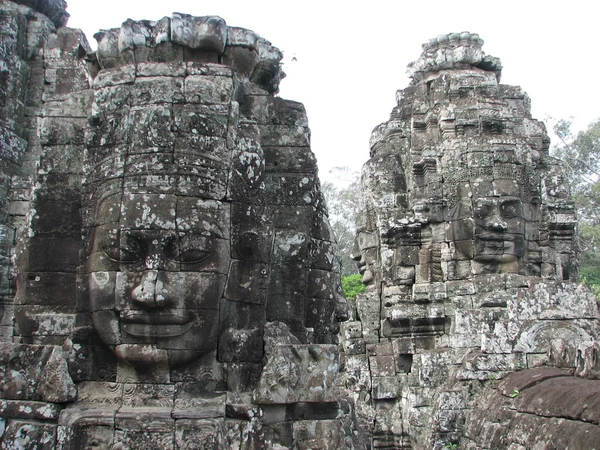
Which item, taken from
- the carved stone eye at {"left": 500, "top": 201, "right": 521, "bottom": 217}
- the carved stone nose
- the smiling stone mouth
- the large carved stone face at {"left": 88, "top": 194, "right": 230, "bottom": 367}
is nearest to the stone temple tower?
the carved stone eye at {"left": 500, "top": 201, "right": 521, "bottom": 217}

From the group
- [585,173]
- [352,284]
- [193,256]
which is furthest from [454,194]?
[585,173]

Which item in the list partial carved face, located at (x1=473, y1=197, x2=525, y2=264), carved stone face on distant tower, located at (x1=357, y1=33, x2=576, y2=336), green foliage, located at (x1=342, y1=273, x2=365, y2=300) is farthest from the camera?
green foliage, located at (x1=342, y1=273, x2=365, y2=300)

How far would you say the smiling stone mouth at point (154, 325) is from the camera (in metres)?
4.73

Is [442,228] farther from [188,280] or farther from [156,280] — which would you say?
[156,280]

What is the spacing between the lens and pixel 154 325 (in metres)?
4.75

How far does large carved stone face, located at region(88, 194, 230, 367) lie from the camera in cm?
474

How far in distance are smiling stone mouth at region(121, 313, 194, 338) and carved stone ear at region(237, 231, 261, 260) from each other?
65cm

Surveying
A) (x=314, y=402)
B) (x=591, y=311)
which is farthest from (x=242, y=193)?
(x=591, y=311)

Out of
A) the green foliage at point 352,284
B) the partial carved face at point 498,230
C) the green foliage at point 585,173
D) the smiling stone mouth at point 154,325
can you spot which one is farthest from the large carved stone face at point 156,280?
the green foliage at point 585,173

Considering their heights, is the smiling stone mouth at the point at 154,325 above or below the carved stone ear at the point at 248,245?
below

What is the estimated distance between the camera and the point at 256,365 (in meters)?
4.98

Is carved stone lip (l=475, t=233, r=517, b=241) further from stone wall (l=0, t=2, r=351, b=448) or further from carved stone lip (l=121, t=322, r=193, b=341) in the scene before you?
carved stone lip (l=121, t=322, r=193, b=341)

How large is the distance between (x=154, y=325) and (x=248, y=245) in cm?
88

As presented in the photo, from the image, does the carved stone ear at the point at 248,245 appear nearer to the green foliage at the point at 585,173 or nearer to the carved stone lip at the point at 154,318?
the carved stone lip at the point at 154,318
